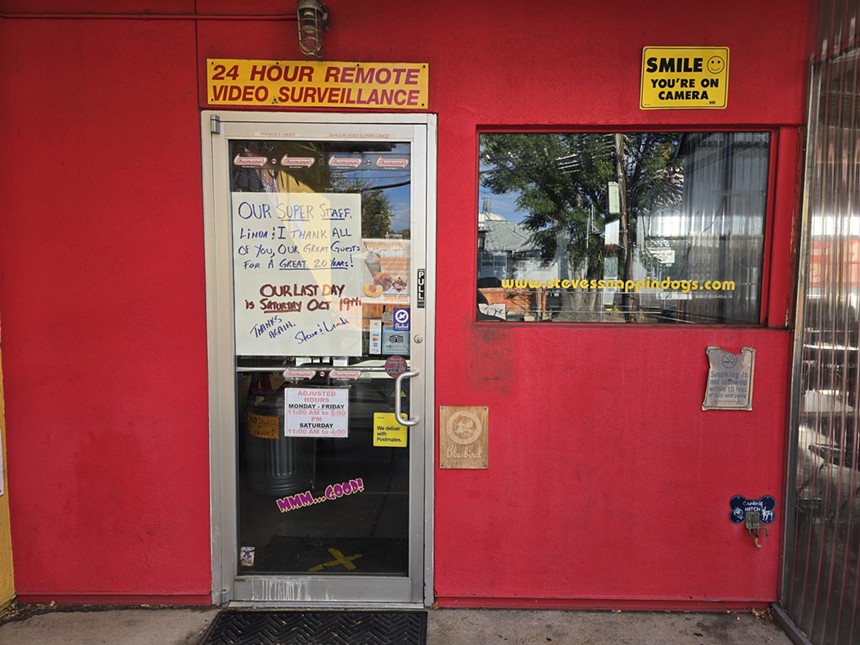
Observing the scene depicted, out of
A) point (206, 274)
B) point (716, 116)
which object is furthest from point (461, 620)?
point (716, 116)

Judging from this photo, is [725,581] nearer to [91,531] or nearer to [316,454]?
[316,454]

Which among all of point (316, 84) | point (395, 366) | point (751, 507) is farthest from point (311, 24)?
point (751, 507)

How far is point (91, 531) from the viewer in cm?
282

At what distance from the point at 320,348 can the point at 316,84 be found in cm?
140

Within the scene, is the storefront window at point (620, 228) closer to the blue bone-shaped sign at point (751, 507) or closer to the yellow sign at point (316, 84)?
the yellow sign at point (316, 84)

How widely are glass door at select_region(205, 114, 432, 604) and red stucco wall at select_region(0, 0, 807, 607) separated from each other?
0.52 ft

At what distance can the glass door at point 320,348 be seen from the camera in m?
2.71

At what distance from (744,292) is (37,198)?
3862 millimetres

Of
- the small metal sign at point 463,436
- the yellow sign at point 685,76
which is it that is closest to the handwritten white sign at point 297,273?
the small metal sign at point 463,436

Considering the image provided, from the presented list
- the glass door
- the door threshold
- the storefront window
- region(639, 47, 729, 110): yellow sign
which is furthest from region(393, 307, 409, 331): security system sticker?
region(639, 47, 729, 110): yellow sign

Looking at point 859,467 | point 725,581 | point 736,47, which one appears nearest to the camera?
point 859,467

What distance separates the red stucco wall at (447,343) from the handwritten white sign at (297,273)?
0.26 metres

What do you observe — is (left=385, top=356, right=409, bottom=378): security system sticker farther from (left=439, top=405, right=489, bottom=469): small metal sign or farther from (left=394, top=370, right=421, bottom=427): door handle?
(left=439, top=405, right=489, bottom=469): small metal sign

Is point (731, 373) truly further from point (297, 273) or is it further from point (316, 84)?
point (316, 84)
